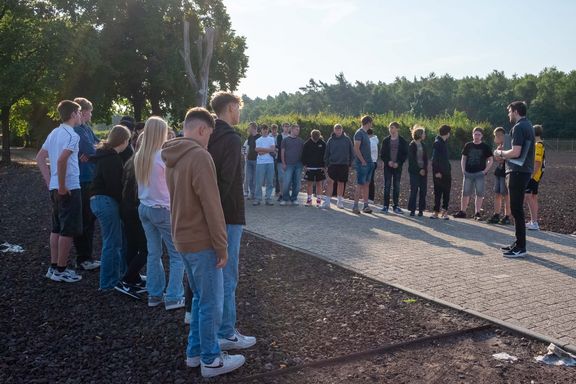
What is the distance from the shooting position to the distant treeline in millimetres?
80438

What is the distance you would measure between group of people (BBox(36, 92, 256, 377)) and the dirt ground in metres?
0.26

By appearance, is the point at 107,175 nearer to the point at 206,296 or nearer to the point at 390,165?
the point at 206,296

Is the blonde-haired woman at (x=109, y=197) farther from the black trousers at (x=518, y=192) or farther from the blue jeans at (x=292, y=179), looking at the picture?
the blue jeans at (x=292, y=179)

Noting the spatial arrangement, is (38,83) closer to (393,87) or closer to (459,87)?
(459,87)

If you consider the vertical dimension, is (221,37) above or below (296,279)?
above

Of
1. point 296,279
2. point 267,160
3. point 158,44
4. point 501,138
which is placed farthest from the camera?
point 158,44

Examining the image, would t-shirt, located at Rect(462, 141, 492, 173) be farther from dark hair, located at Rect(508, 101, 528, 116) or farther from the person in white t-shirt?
the person in white t-shirt

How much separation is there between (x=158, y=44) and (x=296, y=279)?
31633 millimetres

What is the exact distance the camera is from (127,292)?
6.34 metres

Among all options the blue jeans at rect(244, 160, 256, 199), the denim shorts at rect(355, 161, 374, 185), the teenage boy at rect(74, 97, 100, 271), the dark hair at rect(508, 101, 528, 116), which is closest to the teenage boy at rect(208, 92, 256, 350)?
the teenage boy at rect(74, 97, 100, 271)

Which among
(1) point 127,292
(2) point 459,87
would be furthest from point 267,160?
(2) point 459,87

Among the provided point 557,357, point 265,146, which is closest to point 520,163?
point 557,357

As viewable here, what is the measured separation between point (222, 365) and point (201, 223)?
1180mm

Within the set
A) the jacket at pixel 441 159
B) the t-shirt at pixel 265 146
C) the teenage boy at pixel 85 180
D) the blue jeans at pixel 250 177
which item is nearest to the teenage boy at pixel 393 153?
the jacket at pixel 441 159
